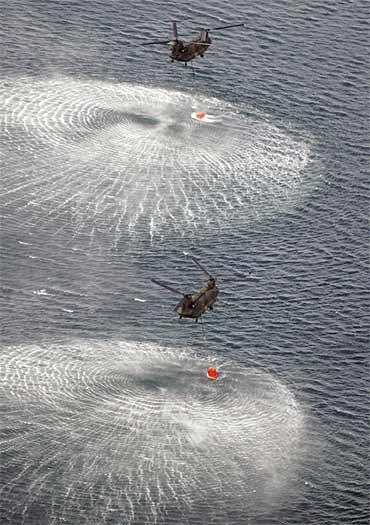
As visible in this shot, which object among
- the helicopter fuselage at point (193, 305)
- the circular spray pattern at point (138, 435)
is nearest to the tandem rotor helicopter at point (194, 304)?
the helicopter fuselage at point (193, 305)

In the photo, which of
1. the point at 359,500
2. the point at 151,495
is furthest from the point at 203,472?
the point at 359,500

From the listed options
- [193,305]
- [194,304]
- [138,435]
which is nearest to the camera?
[193,305]

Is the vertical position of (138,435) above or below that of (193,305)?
below

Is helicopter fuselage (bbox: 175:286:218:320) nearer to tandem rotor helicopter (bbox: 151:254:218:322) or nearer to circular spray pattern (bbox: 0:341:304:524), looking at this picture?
tandem rotor helicopter (bbox: 151:254:218:322)

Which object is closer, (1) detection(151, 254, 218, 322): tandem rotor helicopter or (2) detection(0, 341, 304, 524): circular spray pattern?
(2) detection(0, 341, 304, 524): circular spray pattern

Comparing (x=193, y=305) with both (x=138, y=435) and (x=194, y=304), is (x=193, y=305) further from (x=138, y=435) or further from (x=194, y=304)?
(x=138, y=435)

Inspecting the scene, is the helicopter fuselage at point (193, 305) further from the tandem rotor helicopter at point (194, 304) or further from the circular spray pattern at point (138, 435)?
the circular spray pattern at point (138, 435)

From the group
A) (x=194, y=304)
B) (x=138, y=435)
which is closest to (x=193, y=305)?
(x=194, y=304)

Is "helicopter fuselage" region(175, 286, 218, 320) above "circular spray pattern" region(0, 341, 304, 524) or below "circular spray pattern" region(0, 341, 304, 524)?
above

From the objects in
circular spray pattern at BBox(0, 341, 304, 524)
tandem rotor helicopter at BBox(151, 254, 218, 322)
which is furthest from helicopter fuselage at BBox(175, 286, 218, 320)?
circular spray pattern at BBox(0, 341, 304, 524)
